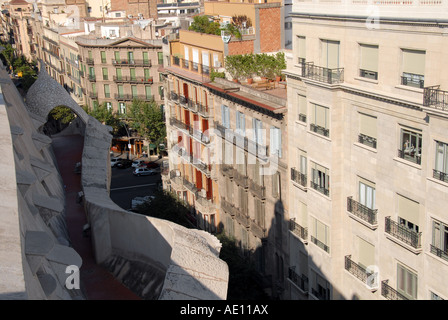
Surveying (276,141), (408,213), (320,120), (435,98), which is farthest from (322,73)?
(276,141)

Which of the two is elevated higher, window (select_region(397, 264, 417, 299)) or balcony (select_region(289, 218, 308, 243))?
window (select_region(397, 264, 417, 299))

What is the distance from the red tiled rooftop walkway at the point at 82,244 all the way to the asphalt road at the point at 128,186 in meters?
30.7

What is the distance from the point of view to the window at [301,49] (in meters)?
30.1

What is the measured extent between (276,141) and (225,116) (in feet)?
26.2

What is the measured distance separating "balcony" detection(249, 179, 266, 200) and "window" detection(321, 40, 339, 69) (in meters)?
11.2

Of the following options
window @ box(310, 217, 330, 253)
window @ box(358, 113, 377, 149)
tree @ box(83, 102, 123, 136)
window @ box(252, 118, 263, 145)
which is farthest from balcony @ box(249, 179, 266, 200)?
tree @ box(83, 102, 123, 136)

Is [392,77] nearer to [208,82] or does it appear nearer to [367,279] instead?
[367,279]

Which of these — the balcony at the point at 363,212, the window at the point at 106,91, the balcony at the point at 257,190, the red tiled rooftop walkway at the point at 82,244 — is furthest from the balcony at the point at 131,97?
the balcony at the point at 363,212

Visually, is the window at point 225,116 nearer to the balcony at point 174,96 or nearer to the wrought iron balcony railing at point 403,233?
the balcony at point 174,96

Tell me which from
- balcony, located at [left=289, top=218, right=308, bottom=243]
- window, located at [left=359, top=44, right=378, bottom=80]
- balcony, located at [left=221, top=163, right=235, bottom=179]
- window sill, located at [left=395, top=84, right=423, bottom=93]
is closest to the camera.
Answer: window sill, located at [left=395, top=84, right=423, bottom=93]

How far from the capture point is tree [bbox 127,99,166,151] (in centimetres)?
7612

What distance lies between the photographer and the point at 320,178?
98.3 ft

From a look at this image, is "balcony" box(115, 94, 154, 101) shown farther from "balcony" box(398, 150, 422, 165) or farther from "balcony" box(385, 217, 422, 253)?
"balcony" box(398, 150, 422, 165)

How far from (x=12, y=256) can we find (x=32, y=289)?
111 cm
